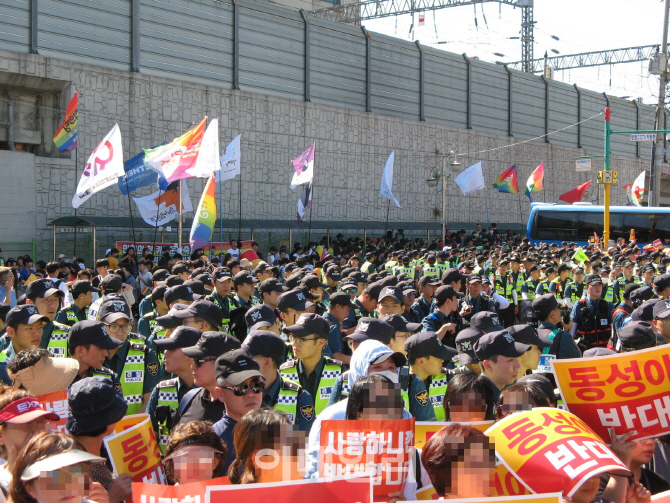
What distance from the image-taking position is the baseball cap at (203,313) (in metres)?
6.28

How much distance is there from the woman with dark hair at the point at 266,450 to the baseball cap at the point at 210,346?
4.93 feet

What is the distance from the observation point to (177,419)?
4723 millimetres

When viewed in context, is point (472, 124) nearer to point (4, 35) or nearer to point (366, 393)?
point (4, 35)

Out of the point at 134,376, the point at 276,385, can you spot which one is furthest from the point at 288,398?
the point at 134,376

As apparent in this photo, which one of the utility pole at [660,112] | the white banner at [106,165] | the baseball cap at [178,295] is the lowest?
the baseball cap at [178,295]

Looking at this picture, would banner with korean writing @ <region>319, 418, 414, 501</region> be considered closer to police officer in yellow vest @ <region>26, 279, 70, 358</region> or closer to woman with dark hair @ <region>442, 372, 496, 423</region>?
woman with dark hair @ <region>442, 372, 496, 423</region>

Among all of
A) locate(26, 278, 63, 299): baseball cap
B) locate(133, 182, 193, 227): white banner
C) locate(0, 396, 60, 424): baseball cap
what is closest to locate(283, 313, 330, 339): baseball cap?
locate(0, 396, 60, 424): baseball cap

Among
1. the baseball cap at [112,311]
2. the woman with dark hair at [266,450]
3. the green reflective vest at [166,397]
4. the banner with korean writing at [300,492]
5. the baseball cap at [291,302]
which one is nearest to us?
the banner with korean writing at [300,492]

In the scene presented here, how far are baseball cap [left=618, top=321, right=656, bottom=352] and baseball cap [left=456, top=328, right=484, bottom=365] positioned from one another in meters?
1.11

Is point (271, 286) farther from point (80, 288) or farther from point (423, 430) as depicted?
point (423, 430)

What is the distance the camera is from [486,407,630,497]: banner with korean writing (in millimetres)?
2598

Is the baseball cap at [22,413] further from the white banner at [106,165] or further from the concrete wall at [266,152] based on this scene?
the concrete wall at [266,152]

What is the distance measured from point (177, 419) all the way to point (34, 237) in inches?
874

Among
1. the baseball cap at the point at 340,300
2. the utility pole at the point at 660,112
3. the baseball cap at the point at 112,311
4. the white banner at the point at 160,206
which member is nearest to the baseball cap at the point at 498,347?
the baseball cap at the point at 340,300
